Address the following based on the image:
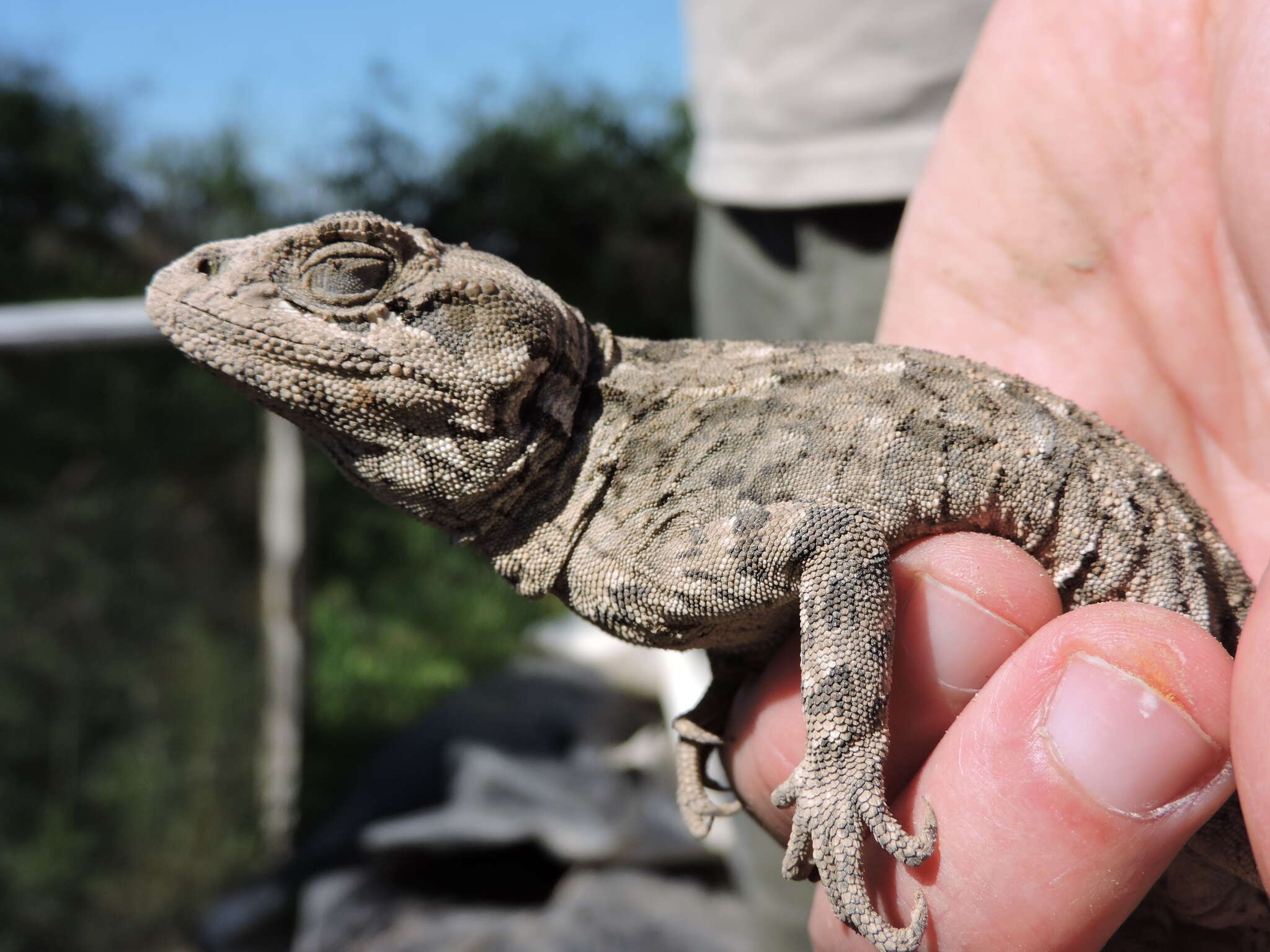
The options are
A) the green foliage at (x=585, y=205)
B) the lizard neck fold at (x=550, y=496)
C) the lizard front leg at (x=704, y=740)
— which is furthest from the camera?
the green foliage at (x=585, y=205)

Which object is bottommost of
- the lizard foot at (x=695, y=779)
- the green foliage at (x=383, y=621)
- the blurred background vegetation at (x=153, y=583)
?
the green foliage at (x=383, y=621)

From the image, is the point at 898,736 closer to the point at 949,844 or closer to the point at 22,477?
the point at 949,844

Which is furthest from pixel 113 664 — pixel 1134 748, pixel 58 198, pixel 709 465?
pixel 1134 748

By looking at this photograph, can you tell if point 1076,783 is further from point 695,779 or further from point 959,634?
point 695,779

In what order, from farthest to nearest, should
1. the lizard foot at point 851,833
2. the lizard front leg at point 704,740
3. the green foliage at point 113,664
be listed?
the green foliage at point 113,664
the lizard front leg at point 704,740
the lizard foot at point 851,833

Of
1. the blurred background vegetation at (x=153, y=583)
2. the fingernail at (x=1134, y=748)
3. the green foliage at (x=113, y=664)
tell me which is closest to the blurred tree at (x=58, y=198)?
the blurred background vegetation at (x=153, y=583)

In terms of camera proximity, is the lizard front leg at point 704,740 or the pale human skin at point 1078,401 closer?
the pale human skin at point 1078,401

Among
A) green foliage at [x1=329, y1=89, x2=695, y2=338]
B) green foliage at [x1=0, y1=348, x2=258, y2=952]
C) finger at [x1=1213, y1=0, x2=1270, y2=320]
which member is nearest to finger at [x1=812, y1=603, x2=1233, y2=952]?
finger at [x1=1213, y1=0, x2=1270, y2=320]

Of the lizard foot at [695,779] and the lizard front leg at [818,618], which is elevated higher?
the lizard front leg at [818,618]

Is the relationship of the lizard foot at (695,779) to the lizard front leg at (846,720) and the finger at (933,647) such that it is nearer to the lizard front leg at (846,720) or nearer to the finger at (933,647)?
the finger at (933,647)
